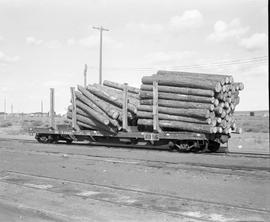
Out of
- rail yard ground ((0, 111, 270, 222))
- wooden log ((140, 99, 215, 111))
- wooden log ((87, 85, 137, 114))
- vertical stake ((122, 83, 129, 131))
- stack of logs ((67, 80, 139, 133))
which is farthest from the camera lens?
stack of logs ((67, 80, 139, 133))

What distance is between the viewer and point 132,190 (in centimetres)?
917

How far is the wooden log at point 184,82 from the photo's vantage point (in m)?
17.8

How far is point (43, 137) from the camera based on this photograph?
80.1 ft

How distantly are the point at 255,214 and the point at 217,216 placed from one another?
662 mm

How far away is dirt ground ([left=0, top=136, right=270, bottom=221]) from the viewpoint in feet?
23.0

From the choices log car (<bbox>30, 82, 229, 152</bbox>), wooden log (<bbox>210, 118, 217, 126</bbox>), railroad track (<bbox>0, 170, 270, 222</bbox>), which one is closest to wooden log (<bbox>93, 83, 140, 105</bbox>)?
log car (<bbox>30, 82, 229, 152</bbox>)

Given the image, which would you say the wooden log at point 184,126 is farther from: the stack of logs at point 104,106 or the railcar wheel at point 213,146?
the railcar wheel at point 213,146

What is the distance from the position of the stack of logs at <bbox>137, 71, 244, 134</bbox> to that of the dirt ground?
299 centimetres

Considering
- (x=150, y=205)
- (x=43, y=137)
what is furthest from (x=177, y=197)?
(x=43, y=137)

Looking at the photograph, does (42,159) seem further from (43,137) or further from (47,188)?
(43,137)

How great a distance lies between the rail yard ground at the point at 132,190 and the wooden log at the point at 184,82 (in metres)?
3.61

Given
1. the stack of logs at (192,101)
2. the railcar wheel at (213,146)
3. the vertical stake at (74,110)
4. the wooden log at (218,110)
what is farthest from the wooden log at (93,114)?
the wooden log at (218,110)

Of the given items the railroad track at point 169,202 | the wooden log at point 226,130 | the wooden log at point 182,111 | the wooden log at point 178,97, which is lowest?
the railroad track at point 169,202

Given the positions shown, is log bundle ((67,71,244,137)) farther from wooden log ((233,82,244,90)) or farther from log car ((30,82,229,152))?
log car ((30,82,229,152))
